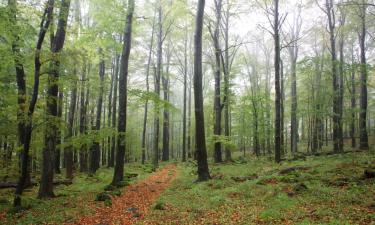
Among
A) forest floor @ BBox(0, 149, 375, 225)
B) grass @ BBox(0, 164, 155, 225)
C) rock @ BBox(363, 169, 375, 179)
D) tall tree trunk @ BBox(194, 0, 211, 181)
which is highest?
tall tree trunk @ BBox(194, 0, 211, 181)

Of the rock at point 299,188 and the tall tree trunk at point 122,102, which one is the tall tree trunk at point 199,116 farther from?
the rock at point 299,188

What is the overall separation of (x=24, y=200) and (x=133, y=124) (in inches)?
1151

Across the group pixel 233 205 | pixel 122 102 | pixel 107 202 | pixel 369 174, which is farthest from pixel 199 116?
pixel 369 174

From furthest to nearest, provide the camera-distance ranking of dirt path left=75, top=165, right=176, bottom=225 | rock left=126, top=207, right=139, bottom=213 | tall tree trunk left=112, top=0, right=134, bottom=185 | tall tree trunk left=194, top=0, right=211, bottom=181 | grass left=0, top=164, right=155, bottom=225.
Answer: tall tree trunk left=112, top=0, right=134, bottom=185 → tall tree trunk left=194, top=0, right=211, bottom=181 → rock left=126, top=207, right=139, bottom=213 → grass left=0, top=164, right=155, bottom=225 → dirt path left=75, top=165, right=176, bottom=225

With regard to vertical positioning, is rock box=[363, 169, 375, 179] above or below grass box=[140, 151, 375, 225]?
above

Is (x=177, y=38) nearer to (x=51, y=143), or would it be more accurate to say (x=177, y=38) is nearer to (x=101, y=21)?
(x=101, y=21)

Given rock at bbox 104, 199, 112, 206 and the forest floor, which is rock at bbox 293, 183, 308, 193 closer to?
the forest floor

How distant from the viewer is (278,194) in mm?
8320

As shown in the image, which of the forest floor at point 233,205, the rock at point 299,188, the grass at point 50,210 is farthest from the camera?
the rock at point 299,188

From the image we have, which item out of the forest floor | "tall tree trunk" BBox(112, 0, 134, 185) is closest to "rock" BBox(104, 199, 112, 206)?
the forest floor

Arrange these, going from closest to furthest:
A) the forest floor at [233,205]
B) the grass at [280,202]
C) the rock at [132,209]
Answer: the grass at [280,202], the forest floor at [233,205], the rock at [132,209]

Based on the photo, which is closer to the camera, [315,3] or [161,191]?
[161,191]

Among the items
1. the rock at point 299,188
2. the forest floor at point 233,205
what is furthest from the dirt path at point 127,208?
the rock at point 299,188

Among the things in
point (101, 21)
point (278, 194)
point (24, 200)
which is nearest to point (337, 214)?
point (278, 194)
